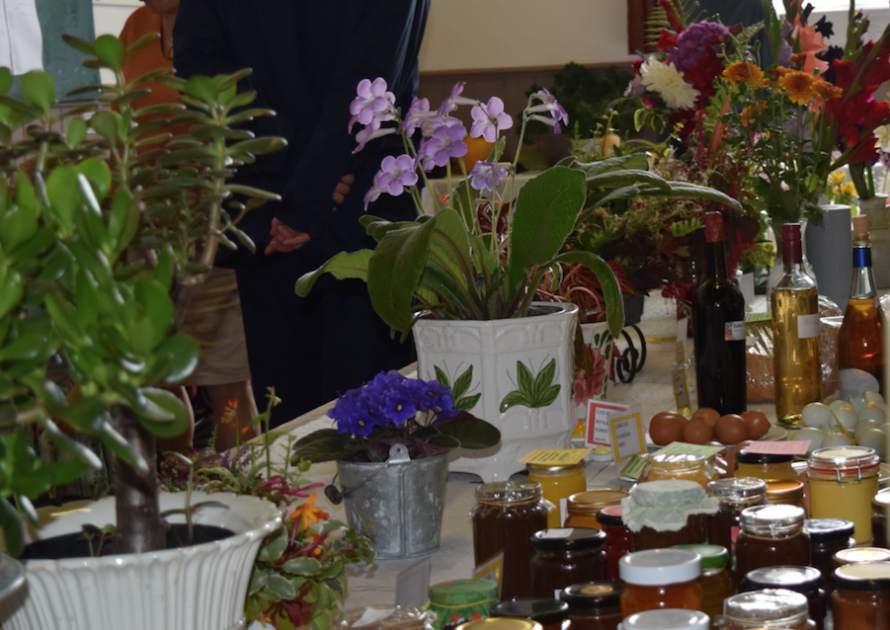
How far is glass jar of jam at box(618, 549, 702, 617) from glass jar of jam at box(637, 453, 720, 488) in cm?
25

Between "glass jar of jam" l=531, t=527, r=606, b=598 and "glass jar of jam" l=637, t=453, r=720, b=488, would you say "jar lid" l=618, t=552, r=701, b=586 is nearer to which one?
"glass jar of jam" l=531, t=527, r=606, b=598

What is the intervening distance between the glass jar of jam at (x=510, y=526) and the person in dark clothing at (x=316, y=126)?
112cm

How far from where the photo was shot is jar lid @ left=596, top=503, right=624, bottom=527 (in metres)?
0.71

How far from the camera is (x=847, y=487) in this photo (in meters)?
0.80

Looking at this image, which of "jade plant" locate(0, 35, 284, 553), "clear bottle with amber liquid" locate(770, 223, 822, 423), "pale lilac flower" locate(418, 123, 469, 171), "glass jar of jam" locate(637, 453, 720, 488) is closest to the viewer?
"jade plant" locate(0, 35, 284, 553)

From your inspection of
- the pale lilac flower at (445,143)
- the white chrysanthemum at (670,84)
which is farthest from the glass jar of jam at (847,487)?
the white chrysanthemum at (670,84)

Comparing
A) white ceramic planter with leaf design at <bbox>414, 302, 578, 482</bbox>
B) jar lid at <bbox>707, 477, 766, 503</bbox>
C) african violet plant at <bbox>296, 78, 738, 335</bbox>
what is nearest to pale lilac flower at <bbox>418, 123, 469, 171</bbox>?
african violet plant at <bbox>296, 78, 738, 335</bbox>

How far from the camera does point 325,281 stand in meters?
1.94

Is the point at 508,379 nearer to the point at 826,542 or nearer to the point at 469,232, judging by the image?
the point at 469,232

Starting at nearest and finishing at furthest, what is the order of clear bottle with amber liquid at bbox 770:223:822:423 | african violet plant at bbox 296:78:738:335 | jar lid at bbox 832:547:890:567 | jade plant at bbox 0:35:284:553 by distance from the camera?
jade plant at bbox 0:35:284:553 → jar lid at bbox 832:547:890:567 → african violet plant at bbox 296:78:738:335 → clear bottle with amber liquid at bbox 770:223:822:423

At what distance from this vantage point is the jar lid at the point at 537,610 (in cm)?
55

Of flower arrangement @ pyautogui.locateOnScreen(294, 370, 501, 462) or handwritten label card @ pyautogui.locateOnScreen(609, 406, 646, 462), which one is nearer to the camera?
flower arrangement @ pyautogui.locateOnScreen(294, 370, 501, 462)

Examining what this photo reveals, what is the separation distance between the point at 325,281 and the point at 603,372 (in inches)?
30.3

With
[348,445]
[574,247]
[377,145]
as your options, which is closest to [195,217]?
[348,445]
